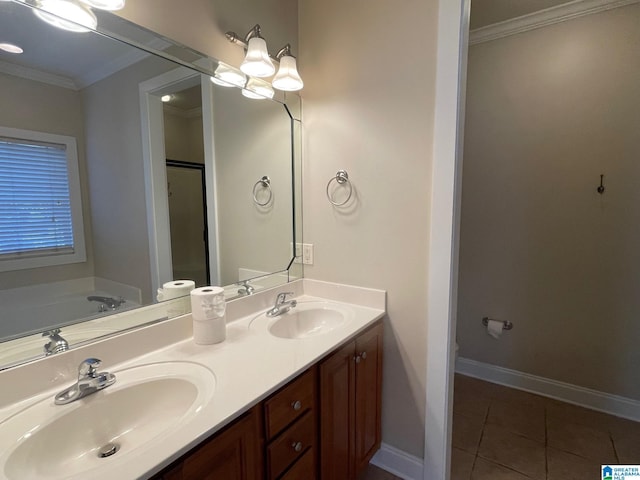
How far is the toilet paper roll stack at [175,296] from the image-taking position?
1225mm

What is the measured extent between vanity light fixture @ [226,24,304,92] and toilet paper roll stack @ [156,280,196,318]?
0.99m

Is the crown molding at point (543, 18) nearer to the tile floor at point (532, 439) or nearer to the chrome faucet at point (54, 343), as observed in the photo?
the tile floor at point (532, 439)

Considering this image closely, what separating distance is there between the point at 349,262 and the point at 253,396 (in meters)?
0.94

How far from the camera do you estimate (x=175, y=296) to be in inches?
49.2

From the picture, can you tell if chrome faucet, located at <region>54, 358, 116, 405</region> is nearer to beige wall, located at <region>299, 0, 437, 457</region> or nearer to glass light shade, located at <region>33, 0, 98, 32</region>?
glass light shade, located at <region>33, 0, 98, 32</region>

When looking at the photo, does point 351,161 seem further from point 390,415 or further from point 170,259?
point 390,415

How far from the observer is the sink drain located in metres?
0.83

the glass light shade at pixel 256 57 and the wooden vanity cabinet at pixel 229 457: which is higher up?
the glass light shade at pixel 256 57

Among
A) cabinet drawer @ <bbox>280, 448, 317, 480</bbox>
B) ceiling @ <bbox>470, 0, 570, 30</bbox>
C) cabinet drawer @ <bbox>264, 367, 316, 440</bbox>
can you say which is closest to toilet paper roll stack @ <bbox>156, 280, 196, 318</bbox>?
cabinet drawer @ <bbox>264, 367, 316, 440</bbox>

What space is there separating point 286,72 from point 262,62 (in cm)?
16

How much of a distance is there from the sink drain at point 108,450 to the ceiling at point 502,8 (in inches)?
113

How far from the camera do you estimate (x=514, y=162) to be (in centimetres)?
227

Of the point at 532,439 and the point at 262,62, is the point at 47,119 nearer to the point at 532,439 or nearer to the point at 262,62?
the point at 262,62

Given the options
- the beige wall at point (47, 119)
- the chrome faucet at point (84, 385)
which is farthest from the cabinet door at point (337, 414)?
the beige wall at point (47, 119)
